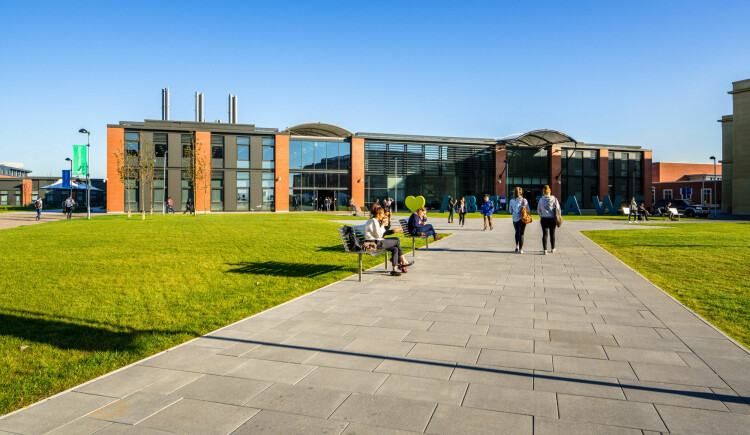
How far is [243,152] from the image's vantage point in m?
50.3

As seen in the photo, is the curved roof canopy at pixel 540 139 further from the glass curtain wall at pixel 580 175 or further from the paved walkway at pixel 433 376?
the paved walkway at pixel 433 376

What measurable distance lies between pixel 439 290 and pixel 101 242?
38.8ft

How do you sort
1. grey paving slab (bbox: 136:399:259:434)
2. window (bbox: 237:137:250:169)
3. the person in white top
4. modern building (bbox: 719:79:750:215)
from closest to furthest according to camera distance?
grey paving slab (bbox: 136:399:259:434)
the person in white top
modern building (bbox: 719:79:750:215)
window (bbox: 237:137:250:169)

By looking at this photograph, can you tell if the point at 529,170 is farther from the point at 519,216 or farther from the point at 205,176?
the point at 519,216

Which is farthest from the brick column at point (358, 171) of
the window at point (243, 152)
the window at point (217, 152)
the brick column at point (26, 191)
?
the brick column at point (26, 191)

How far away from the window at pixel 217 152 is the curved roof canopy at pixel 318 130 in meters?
6.96

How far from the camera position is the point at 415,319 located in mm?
5922

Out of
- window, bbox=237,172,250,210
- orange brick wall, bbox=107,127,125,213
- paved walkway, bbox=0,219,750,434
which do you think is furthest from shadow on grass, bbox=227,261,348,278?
orange brick wall, bbox=107,127,125,213

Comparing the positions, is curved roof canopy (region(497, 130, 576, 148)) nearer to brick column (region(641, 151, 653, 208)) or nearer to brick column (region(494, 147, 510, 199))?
brick column (region(494, 147, 510, 199))

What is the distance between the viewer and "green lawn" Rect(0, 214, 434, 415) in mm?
4336

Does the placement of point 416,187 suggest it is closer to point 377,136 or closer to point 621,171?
point 377,136

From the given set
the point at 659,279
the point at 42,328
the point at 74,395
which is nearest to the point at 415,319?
the point at 74,395

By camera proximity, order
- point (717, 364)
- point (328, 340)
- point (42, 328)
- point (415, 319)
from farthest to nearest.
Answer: point (415, 319), point (42, 328), point (328, 340), point (717, 364)

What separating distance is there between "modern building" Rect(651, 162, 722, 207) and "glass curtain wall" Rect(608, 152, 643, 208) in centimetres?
768
